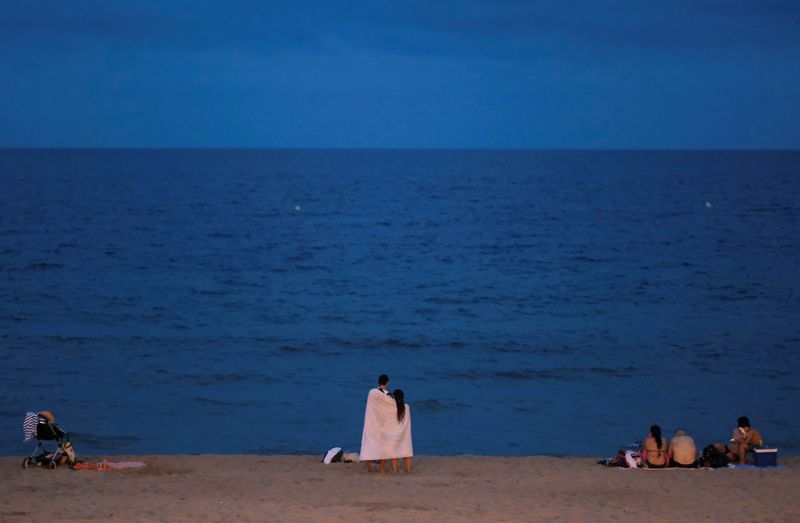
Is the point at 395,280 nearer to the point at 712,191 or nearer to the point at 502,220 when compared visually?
the point at 502,220

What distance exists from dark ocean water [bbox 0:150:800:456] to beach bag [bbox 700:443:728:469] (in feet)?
9.80

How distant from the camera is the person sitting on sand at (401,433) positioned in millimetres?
15450

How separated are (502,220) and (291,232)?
17655mm

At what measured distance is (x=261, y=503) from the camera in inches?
532

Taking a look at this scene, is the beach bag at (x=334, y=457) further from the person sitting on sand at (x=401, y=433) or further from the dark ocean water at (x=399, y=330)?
the dark ocean water at (x=399, y=330)

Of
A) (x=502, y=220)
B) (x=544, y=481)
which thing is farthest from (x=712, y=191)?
(x=544, y=481)

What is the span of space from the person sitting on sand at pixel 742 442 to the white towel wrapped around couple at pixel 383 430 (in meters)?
5.13

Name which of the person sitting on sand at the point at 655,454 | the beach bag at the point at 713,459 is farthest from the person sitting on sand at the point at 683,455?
the beach bag at the point at 713,459

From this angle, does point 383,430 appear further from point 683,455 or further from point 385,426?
point 683,455

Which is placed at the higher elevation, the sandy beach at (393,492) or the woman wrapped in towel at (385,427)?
the woman wrapped in towel at (385,427)

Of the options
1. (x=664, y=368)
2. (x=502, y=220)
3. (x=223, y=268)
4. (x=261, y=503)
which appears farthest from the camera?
(x=502, y=220)

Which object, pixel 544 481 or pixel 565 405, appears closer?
pixel 544 481

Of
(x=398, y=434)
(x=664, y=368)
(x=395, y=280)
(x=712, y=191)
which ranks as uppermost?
(x=712, y=191)

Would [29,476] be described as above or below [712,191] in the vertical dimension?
below
